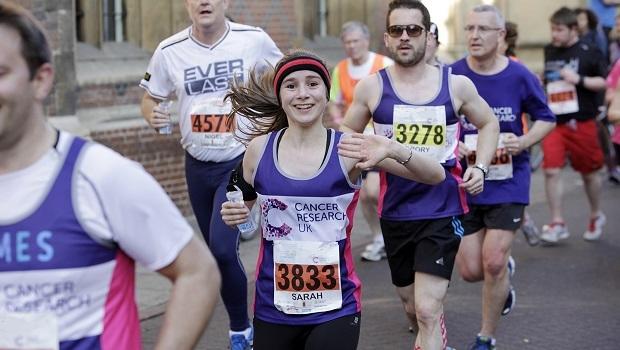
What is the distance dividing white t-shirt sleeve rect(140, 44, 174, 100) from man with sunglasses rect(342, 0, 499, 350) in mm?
1287

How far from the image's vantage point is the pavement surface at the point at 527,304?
7.63 m

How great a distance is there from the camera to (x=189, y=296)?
2.90m

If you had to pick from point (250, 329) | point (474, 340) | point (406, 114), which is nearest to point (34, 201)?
point (406, 114)

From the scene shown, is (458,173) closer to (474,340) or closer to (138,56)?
(474,340)

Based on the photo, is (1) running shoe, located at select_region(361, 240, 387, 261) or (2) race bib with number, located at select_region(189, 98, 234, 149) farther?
(1) running shoe, located at select_region(361, 240, 387, 261)

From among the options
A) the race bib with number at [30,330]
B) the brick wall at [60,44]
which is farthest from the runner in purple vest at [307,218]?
the brick wall at [60,44]

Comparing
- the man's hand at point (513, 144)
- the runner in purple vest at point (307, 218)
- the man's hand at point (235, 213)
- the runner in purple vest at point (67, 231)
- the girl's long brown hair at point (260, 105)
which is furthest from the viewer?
the man's hand at point (513, 144)

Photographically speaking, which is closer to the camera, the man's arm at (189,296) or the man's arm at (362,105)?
the man's arm at (189,296)

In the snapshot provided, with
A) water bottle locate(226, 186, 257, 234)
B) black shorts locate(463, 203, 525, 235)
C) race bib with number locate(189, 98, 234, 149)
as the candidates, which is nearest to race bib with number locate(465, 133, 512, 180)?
black shorts locate(463, 203, 525, 235)

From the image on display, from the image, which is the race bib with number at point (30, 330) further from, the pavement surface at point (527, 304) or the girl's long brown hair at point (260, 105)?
the pavement surface at point (527, 304)

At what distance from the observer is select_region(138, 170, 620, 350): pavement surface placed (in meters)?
7.63

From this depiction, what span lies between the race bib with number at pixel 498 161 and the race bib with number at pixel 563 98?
403cm

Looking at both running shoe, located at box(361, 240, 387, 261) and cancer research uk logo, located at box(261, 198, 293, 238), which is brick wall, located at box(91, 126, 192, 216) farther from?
cancer research uk logo, located at box(261, 198, 293, 238)

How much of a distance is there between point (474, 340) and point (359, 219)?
18.0ft
